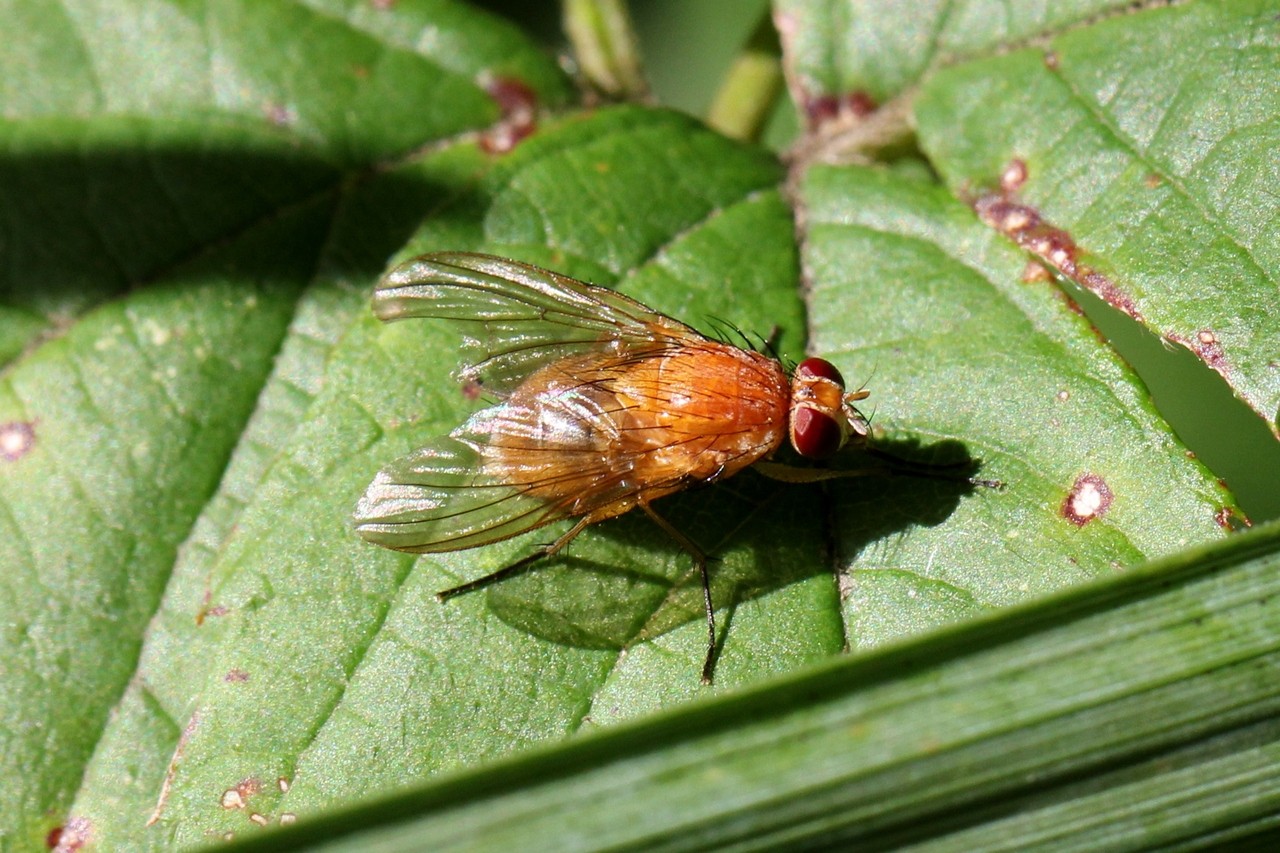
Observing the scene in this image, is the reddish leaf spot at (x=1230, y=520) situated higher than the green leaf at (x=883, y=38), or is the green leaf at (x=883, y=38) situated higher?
the green leaf at (x=883, y=38)

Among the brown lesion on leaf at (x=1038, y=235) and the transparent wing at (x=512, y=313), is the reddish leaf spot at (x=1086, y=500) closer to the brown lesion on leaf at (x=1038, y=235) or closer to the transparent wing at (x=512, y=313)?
the brown lesion on leaf at (x=1038, y=235)

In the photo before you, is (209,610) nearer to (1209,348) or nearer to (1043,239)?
(1043,239)

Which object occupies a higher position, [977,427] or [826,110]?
[826,110]

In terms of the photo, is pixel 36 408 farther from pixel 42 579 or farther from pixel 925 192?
pixel 925 192

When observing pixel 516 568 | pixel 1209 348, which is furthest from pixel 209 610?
pixel 1209 348

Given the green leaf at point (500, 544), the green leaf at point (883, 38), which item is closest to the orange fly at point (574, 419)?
the green leaf at point (500, 544)

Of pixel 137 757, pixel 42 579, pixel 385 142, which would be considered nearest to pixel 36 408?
pixel 42 579

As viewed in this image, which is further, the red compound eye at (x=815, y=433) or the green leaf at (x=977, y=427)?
the red compound eye at (x=815, y=433)
